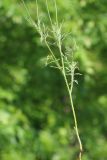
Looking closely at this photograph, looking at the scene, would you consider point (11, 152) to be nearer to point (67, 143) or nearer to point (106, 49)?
point (67, 143)

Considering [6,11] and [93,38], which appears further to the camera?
[93,38]

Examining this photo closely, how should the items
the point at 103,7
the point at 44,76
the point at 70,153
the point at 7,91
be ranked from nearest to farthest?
the point at 103,7 → the point at 7,91 → the point at 44,76 → the point at 70,153

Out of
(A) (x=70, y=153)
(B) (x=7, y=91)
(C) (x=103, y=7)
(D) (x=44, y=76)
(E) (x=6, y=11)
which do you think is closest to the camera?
(E) (x=6, y=11)

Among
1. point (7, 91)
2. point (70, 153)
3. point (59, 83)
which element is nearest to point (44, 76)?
point (59, 83)

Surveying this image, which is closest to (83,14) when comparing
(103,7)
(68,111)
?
(103,7)

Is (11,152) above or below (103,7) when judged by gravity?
below

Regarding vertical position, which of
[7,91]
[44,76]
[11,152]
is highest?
[44,76]
